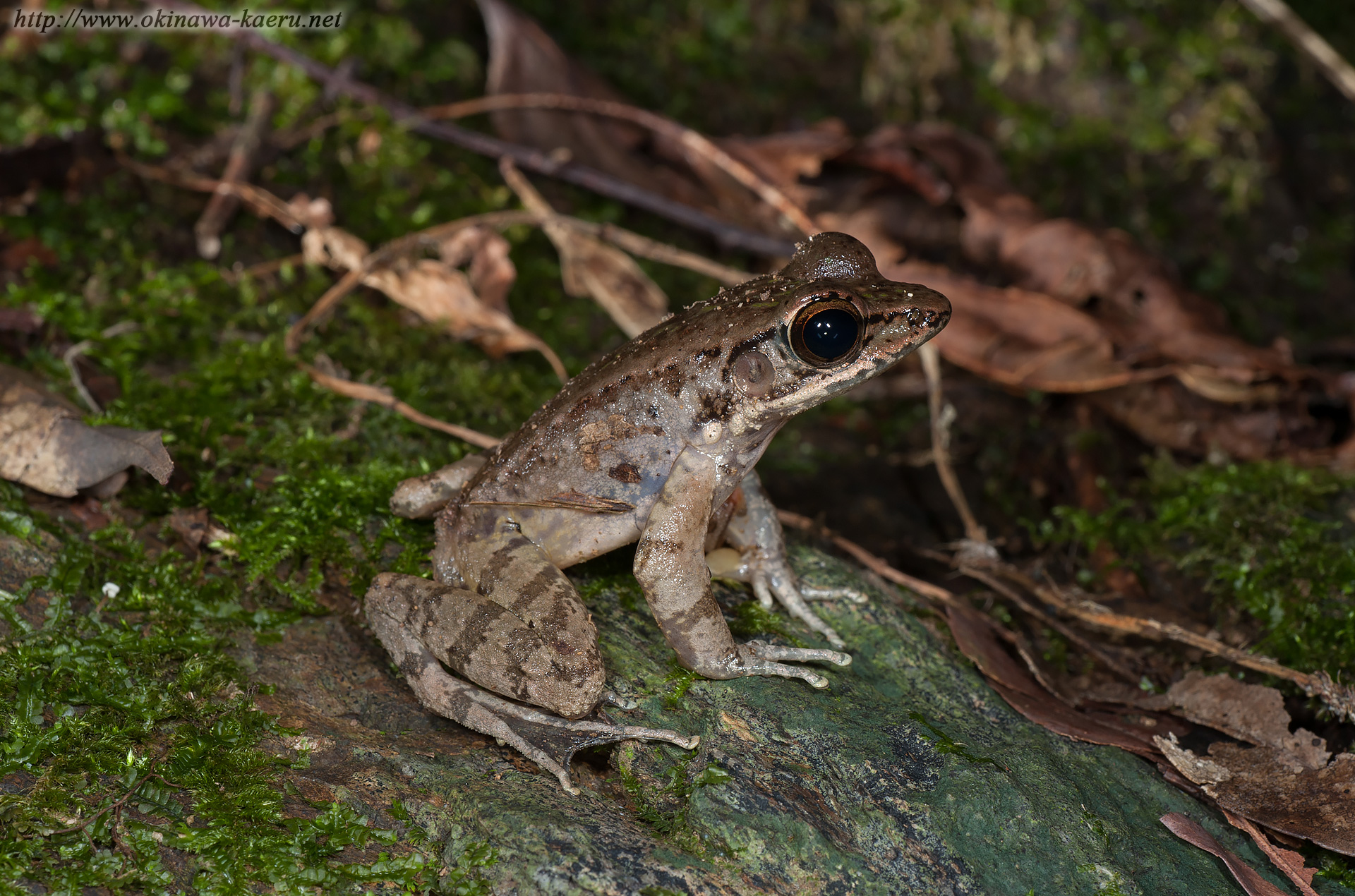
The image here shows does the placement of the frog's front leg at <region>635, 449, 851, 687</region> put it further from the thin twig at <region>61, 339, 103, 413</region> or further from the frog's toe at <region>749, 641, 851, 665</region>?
the thin twig at <region>61, 339, 103, 413</region>

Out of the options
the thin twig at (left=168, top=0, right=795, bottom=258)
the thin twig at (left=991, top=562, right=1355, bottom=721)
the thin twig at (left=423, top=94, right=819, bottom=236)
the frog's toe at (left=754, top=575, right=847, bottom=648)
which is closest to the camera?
the thin twig at (left=991, top=562, right=1355, bottom=721)

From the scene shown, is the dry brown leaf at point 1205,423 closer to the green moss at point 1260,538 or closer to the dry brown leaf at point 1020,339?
the dry brown leaf at point 1020,339

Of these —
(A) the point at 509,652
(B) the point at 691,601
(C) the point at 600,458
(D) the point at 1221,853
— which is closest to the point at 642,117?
(C) the point at 600,458

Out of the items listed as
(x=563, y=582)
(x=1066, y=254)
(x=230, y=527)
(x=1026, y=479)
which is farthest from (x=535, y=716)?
(x=1066, y=254)

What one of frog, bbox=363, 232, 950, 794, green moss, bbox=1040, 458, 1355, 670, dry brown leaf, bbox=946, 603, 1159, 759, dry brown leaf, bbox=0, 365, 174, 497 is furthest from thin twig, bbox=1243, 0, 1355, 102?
dry brown leaf, bbox=0, 365, 174, 497

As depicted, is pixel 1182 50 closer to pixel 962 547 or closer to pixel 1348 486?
pixel 1348 486
